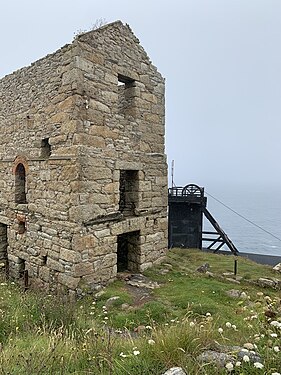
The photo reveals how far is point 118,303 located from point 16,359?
12.0 feet

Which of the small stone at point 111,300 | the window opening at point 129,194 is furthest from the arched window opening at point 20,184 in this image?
the small stone at point 111,300

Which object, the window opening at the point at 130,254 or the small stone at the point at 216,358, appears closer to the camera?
the small stone at the point at 216,358

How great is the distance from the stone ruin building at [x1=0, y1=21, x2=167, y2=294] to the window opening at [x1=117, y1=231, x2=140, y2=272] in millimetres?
33

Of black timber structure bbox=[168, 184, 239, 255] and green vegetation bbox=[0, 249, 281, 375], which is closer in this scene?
green vegetation bbox=[0, 249, 281, 375]

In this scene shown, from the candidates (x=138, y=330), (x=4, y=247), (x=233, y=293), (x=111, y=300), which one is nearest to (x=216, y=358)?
(x=138, y=330)

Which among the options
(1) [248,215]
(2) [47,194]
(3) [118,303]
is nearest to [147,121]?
(2) [47,194]

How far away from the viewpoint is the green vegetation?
301 centimetres

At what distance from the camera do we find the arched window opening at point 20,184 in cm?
954

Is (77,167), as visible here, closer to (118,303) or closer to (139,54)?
(118,303)

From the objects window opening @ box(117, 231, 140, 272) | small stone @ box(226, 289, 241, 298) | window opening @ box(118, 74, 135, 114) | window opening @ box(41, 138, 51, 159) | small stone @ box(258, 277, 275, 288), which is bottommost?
small stone @ box(258, 277, 275, 288)

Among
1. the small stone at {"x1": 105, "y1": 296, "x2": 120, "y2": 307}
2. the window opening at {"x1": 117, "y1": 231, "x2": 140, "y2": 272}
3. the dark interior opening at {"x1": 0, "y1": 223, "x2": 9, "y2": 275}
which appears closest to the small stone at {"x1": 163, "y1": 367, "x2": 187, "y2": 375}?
the small stone at {"x1": 105, "y1": 296, "x2": 120, "y2": 307}

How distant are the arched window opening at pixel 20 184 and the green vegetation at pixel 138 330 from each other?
2838mm

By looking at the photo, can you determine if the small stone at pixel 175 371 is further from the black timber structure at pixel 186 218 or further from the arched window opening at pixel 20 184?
the black timber structure at pixel 186 218

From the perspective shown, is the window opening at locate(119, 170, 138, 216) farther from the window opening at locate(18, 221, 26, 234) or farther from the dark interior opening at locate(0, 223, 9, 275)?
the dark interior opening at locate(0, 223, 9, 275)
